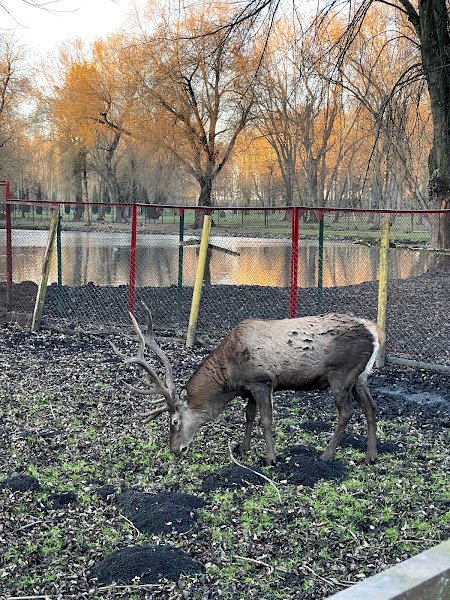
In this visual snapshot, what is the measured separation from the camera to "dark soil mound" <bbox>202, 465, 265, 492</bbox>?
4.96m

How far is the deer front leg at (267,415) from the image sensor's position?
543 centimetres

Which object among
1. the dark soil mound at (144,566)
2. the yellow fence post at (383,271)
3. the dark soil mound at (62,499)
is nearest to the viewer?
the dark soil mound at (144,566)

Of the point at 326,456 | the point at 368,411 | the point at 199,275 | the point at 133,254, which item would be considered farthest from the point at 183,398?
the point at 133,254

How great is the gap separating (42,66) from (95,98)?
10636 mm

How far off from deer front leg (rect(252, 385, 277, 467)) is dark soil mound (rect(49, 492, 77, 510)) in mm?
1423

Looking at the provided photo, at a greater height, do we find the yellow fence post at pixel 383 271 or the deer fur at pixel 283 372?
the yellow fence post at pixel 383 271

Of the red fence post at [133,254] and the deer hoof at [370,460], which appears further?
the red fence post at [133,254]

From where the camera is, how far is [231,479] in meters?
5.05

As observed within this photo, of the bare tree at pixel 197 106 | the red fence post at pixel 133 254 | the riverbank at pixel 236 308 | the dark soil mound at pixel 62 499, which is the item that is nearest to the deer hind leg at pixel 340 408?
the dark soil mound at pixel 62 499

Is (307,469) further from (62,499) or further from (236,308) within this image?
(236,308)

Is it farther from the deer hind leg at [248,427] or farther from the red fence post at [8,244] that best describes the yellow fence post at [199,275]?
the deer hind leg at [248,427]

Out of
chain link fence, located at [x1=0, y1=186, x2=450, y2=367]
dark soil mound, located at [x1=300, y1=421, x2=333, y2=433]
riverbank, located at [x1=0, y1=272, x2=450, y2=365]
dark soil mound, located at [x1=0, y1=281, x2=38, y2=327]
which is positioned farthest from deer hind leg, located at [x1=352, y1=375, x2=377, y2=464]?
dark soil mound, located at [x1=0, y1=281, x2=38, y2=327]

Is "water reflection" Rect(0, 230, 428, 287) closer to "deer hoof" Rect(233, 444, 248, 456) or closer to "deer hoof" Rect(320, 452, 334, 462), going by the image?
"deer hoof" Rect(233, 444, 248, 456)

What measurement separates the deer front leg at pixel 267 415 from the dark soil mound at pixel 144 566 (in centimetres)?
155
